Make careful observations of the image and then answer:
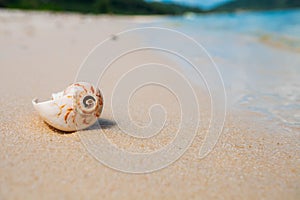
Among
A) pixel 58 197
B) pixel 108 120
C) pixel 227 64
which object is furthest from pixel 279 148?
pixel 227 64

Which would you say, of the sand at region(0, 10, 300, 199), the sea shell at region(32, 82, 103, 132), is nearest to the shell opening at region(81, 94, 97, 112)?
the sea shell at region(32, 82, 103, 132)

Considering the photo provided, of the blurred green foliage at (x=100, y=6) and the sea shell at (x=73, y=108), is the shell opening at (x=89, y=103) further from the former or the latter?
the blurred green foliage at (x=100, y=6)

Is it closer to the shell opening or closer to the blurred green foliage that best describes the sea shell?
the shell opening

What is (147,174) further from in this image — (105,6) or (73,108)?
(105,6)

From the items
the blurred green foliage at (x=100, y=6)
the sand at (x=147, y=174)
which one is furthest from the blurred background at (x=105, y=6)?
the sand at (x=147, y=174)

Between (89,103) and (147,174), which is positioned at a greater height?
(89,103)

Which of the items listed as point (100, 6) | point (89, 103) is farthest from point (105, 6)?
point (89, 103)

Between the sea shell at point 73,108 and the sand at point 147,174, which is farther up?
the sea shell at point 73,108

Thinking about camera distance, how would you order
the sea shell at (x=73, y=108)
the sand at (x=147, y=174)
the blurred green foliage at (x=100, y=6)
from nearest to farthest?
the sand at (x=147, y=174) < the sea shell at (x=73, y=108) < the blurred green foliage at (x=100, y=6)

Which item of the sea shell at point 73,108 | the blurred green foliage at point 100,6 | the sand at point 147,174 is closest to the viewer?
the sand at point 147,174
